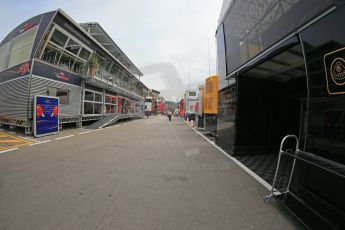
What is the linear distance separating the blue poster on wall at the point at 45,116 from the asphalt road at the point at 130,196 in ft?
15.7

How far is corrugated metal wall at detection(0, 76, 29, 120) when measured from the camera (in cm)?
1040

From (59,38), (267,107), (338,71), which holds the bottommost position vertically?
(267,107)

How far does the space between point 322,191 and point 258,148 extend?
4390mm

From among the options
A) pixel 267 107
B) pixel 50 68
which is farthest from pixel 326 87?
pixel 50 68

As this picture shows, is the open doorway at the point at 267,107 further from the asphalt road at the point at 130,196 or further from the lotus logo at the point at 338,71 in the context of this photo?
the lotus logo at the point at 338,71

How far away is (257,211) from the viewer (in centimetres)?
287

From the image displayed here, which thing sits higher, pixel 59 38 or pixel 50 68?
pixel 59 38

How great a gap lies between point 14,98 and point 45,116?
2878mm

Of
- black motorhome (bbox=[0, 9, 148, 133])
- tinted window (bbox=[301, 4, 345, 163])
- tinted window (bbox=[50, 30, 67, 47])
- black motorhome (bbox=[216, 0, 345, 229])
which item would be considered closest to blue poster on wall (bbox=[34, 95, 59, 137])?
black motorhome (bbox=[0, 9, 148, 133])

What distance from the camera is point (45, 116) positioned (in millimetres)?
10281

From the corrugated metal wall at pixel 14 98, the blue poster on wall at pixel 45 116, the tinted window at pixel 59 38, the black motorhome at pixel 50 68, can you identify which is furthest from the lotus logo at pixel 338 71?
the tinted window at pixel 59 38

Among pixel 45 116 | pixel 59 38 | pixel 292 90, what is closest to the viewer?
pixel 292 90

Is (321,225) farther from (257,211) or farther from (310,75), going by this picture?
(310,75)

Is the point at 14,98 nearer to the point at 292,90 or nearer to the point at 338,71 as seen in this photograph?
the point at 292,90
